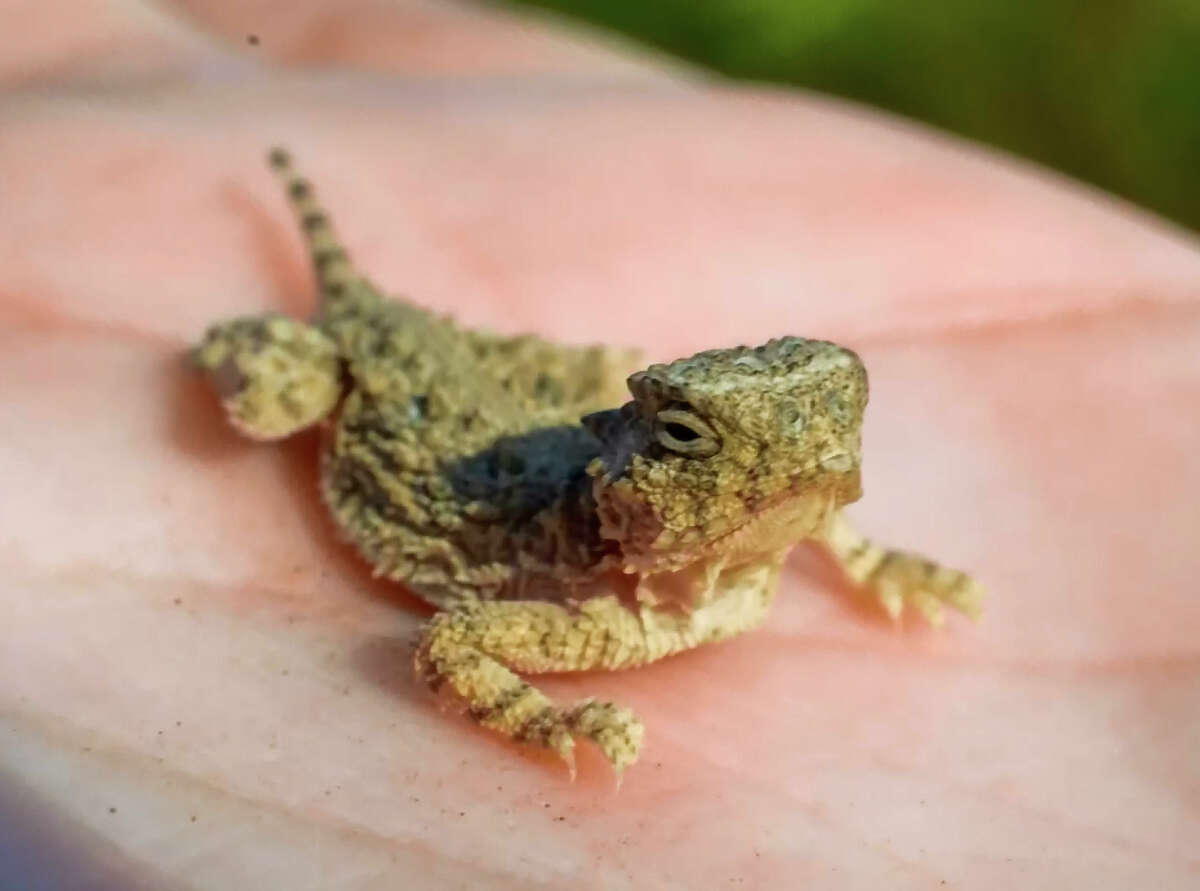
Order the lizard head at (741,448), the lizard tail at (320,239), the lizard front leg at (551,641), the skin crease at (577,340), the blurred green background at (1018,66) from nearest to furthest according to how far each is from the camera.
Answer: the lizard head at (741,448) → the skin crease at (577,340) → the lizard front leg at (551,641) → the lizard tail at (320,239) → the blurred green background at (1018,66)

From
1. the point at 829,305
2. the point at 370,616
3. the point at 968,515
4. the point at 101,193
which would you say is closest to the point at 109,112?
the point at 101,193

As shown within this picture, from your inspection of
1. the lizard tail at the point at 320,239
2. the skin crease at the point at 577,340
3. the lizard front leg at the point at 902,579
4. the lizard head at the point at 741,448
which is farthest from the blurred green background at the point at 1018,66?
the lizard head at the point at 741,448

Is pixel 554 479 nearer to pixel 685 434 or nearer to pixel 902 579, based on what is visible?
pixel 685 434

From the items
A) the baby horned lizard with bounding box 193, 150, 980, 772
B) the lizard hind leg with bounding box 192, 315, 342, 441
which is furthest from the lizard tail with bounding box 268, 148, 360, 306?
the lizard hind leg with bounding box 192, 315, 342, 441

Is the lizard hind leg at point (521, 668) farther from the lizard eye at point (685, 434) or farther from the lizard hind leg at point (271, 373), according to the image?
the lizard hind leg at point (271, 373)

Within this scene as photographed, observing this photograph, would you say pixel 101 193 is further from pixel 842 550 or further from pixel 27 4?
pixel 842 550
